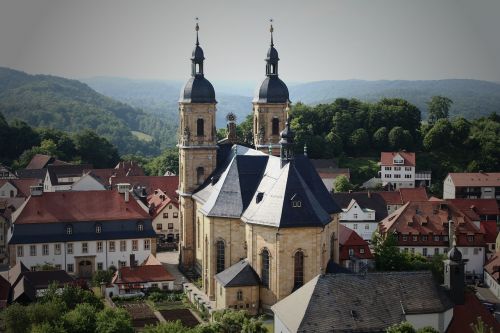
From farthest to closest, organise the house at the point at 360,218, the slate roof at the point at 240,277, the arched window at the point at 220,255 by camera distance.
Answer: the house at the point at 360,218
the arched window at the point at 220,255
the slate roof at the point at 240,277

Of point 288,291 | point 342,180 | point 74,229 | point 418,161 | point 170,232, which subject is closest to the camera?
point 288,291

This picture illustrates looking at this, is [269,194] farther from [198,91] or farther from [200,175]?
[198,91]

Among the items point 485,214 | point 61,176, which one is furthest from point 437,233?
point 61,176

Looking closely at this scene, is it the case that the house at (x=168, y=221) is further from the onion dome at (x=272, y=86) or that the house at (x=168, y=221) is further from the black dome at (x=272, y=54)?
the black dome at (x=272, y=54)

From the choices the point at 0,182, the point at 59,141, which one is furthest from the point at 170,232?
the point at 59,141

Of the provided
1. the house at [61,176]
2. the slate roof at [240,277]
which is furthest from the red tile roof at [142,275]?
the house at [61,176]

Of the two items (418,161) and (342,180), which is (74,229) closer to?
(342,180)

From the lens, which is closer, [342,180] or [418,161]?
[342,180]
